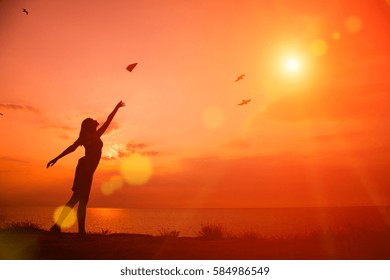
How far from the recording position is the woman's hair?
7.71m

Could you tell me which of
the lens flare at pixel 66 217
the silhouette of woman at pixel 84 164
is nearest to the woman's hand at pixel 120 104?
the silhouette of woman at pixel 84 164

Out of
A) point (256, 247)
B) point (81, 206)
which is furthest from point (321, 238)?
point (81, 206)

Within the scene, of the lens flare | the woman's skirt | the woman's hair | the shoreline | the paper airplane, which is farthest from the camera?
the paper airplane

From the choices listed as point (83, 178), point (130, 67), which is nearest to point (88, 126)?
point (83, 178)

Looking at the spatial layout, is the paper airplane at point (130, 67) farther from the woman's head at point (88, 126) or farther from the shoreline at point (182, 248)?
the shoreline at point (182, 248)

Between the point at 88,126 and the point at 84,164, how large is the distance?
2.52ft

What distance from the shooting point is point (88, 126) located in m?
7.73

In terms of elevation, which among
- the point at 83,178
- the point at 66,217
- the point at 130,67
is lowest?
the point at 66,217

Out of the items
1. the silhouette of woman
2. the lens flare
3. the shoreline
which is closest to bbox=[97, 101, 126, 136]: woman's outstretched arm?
the silhouette of woman

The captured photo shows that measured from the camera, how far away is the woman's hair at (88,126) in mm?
7711

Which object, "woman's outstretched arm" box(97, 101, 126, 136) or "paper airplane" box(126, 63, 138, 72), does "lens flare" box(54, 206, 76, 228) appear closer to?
"woman's outstretched arm" box(97, 101, 126, 136)

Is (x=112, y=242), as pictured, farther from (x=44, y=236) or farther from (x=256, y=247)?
(x=256, y=247)

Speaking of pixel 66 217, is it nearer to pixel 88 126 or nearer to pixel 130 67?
pixel 88 126
